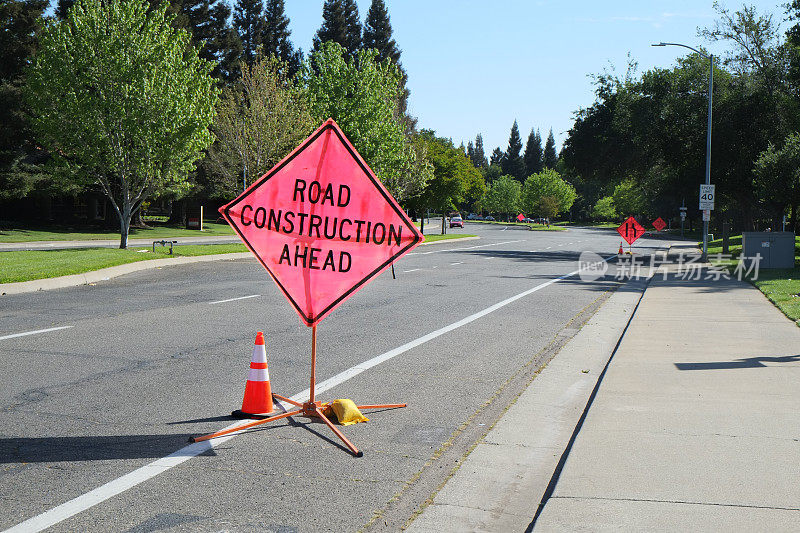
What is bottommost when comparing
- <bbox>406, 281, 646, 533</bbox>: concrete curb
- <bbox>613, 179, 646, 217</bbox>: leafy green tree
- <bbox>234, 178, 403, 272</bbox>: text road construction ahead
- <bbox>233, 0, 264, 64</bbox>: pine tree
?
<bbox>406, 281, 646, 533</bbox>: concrete curb

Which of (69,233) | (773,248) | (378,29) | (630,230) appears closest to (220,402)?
(773,248)

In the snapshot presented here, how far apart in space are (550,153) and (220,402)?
626 ft

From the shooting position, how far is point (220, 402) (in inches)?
259

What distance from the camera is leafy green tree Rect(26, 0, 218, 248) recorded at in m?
27.8

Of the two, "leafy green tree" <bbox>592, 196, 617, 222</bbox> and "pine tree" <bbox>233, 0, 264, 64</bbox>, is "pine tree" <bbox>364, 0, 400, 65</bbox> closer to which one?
"pine tree" <bbox>233, 0, 264, 64</bbox>

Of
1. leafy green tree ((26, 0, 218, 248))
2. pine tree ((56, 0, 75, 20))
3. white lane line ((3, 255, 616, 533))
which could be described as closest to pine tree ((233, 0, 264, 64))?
pine tree ((56, 0, 75, 20))

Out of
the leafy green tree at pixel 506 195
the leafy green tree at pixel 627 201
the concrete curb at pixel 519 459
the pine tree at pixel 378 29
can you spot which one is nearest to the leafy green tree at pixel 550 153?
the leafy green tree at pixel 506 195

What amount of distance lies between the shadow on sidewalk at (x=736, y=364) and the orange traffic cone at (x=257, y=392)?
4.62m

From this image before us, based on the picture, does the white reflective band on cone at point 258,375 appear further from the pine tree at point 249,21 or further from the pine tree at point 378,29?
the pine tree at point 378,29

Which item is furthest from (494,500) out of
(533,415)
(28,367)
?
(28,367)

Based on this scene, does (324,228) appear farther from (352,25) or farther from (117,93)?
(352,25)

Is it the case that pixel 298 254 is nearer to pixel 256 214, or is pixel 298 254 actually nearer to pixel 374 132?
pixel 256 214

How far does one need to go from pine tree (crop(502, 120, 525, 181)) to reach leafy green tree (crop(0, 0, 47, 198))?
486 feet

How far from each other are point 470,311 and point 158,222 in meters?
54.5
